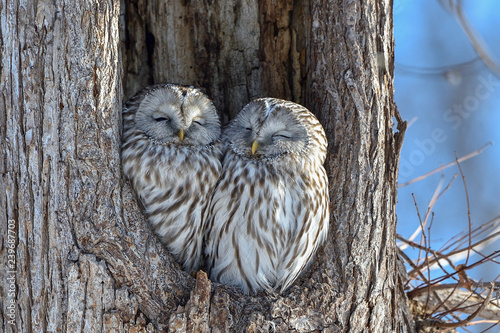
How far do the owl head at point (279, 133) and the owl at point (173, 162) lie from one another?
0.73ft

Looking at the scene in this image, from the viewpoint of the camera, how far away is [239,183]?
307cm

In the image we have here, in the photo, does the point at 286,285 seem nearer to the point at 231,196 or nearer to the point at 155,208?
the point at 231,196

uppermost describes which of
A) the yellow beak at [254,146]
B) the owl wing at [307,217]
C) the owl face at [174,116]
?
the owl face at [174,116]

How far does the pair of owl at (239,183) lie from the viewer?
297 centimetres

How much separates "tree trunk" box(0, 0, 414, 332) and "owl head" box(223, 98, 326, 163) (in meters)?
0.17

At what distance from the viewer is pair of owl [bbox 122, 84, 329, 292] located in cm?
297

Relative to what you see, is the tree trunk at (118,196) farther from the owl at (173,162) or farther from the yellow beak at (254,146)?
the yellow beak at (254,146)

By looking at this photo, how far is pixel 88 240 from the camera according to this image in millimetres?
2551

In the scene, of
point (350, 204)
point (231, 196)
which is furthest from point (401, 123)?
point (231, 196)

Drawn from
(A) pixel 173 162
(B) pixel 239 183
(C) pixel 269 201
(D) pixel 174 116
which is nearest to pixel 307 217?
(C) pixel 269 201

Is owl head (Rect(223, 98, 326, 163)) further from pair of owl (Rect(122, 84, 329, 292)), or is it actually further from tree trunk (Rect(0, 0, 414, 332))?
tree trunk (Rect(0, 0, 414, 332))

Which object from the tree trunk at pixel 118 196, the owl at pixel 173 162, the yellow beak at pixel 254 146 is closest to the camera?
the tree trunk at pixel 118 196

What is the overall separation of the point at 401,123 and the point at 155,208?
139cm

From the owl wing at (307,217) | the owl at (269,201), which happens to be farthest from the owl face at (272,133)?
the owl wing at (307,217)
